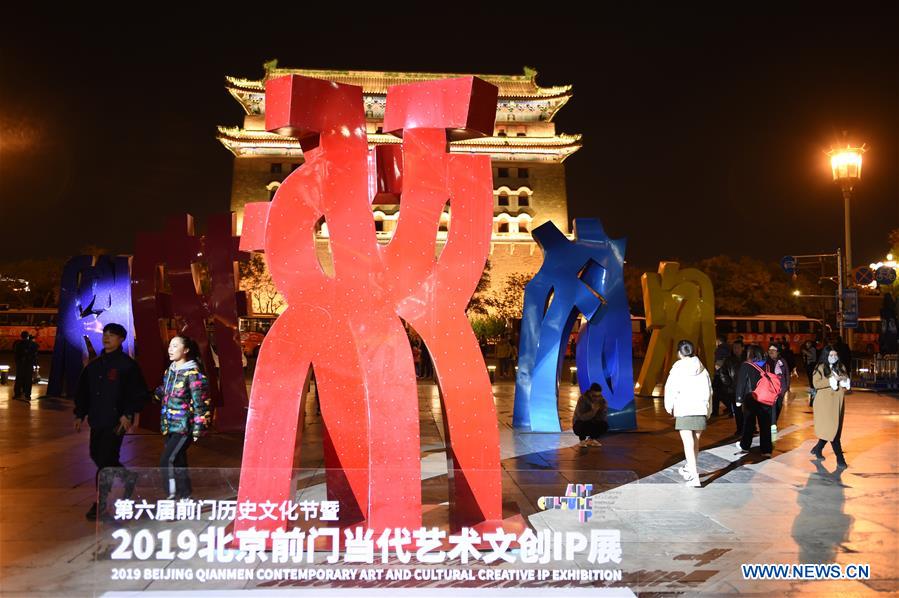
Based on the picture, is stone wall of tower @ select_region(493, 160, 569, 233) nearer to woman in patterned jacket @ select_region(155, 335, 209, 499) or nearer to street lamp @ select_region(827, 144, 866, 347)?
street lamp @ select_region(827, 144, 866, 347)

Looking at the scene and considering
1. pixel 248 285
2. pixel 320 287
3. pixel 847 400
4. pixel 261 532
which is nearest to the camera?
pixel 261 532

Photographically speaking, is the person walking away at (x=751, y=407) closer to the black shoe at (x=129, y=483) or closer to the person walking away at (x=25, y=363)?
the black shoe at (x=129, y=483)

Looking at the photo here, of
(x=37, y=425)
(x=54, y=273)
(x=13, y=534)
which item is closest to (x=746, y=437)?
(x=13, y=534)

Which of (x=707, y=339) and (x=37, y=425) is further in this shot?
(x=707, y=339)

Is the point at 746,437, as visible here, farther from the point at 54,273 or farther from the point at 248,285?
the point at 54,273

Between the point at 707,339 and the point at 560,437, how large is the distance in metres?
5.98

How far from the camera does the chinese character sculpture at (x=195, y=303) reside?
34.8 feet

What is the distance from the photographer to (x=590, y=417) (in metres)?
9.09

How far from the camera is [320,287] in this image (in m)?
5.20

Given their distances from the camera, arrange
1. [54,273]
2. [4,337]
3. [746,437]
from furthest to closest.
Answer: [54,273]
[4,337]
[746,437]

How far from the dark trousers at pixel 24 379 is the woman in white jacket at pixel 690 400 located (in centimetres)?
1239

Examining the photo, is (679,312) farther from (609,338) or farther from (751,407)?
(751,407)

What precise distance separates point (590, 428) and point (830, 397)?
8.74ft

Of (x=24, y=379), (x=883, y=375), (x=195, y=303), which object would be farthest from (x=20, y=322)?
(x=883, y=375)
